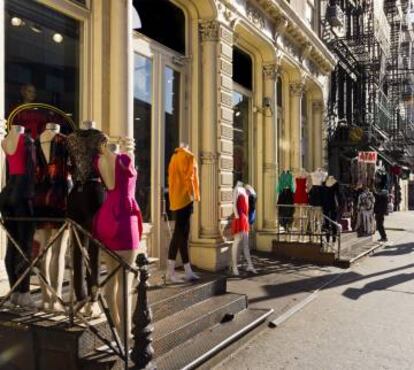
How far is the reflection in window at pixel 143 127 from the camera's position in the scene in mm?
8172

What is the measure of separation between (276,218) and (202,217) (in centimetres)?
348

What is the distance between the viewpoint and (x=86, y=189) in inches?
170

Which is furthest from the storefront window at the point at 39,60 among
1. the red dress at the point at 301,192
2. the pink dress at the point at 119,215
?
the red dress at the point at 301,192

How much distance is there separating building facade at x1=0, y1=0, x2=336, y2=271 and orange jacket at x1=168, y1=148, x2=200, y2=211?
2.14 ft

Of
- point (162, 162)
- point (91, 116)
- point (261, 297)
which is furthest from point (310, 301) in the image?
point (91, 116)

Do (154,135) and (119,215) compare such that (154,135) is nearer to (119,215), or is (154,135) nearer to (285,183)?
(119,215)

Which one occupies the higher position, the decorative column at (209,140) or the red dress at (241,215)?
the decorative column at (209,140)

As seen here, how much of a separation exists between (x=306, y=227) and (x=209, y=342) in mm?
7141

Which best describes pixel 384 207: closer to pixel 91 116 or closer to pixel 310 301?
pixel 310 301

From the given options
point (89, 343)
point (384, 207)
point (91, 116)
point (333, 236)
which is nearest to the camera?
point (89, 343)

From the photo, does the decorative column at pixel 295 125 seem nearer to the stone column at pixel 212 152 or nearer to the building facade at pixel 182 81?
the building facade at pixel 182 81

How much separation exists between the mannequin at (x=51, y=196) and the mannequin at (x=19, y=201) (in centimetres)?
11

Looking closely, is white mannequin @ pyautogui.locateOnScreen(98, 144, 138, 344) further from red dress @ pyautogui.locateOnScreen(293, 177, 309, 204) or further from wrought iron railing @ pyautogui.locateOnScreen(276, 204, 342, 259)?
red dress @ pyautogui.locateOnScreen(293, 177, 309, 204)

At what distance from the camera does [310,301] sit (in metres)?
7.66
